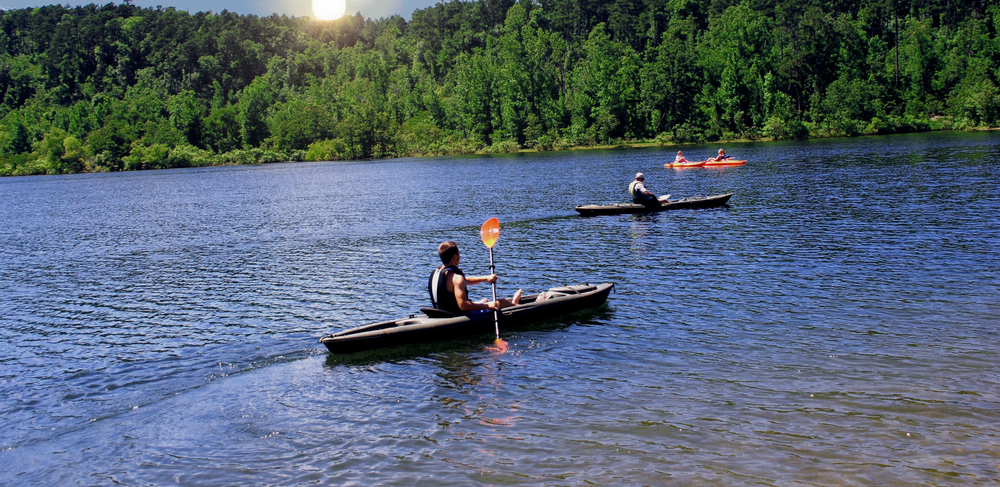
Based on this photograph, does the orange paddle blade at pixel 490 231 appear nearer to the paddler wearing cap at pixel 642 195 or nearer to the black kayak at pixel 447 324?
the black kayak at pixel 447 324

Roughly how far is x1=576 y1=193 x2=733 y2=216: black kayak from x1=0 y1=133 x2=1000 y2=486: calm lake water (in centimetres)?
333

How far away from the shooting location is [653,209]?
3550 cm

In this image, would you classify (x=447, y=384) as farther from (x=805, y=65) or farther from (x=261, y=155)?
(x=261, y=155)

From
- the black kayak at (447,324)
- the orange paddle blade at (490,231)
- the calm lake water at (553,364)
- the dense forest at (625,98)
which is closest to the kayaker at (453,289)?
the black kayak at (447,324)

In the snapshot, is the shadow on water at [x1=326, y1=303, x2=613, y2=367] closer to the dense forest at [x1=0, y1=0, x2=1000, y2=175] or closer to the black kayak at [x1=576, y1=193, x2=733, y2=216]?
the black kayak at [x1=576, y1=193, x2=733, y2=216]

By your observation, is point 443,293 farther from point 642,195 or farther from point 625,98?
point 625,98

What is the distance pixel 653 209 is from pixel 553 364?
2269cm

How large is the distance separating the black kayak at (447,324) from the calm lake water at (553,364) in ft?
1.07

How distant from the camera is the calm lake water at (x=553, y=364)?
33.1 feet

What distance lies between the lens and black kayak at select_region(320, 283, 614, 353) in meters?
15.2

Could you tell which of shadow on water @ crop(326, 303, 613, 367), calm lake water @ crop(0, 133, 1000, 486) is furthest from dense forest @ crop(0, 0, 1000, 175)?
shadow on water @ crop(326, 303, 613, 367)

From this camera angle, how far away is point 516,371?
45.6ft

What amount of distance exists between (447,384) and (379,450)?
2904mm

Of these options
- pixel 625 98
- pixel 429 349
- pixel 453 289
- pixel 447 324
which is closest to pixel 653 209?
pixel 453 289
